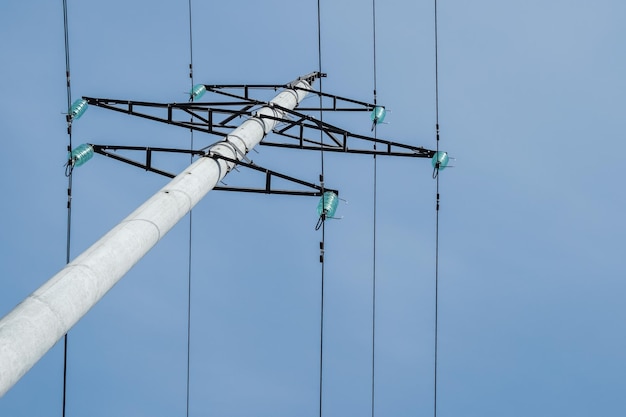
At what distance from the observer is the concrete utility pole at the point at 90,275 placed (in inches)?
219

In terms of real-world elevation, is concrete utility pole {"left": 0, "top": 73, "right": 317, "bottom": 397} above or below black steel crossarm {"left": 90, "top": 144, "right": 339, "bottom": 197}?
below

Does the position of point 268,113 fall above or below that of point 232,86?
below

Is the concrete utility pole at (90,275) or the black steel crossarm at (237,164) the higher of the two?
the black steel crossarm at (237,164)

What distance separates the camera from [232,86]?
59.1 feet

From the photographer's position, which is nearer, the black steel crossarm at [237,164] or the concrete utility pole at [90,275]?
the concrete utility pole at [90,275]

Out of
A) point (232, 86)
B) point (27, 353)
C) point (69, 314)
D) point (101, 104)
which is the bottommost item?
point (27, 353)

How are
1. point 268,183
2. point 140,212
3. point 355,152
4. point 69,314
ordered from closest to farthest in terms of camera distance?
point 69,314 < point 140,212 < point 268,183 < point 355,152

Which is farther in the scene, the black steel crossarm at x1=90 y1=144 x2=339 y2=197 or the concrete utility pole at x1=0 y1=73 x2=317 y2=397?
the black steel crossarm at x1=90 y1=144 x2=339 y2=197

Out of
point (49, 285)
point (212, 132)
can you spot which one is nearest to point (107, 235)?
point (49, 285)

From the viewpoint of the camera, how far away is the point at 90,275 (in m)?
6.66

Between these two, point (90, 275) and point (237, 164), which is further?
point (237, 164)

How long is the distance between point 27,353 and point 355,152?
9.74 meters

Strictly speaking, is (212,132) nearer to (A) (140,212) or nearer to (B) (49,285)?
(A) (140,212)

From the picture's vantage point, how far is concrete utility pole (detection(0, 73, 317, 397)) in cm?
555
